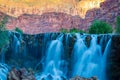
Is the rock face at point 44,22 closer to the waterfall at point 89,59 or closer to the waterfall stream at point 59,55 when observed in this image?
the waterfall stream at point 59,55

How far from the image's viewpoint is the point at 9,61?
132 feet

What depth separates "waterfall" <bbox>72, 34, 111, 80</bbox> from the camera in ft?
116

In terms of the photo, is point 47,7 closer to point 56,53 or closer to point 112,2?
point 112,2

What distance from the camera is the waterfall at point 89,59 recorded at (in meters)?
35.3

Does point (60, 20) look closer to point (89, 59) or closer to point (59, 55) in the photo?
Answer: point (59, 55)

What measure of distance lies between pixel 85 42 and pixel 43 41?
17.0 feet

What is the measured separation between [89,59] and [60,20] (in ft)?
355

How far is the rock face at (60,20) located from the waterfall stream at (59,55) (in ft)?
183

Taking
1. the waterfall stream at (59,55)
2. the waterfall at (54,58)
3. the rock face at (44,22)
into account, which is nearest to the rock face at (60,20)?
the rock face at (44,22)

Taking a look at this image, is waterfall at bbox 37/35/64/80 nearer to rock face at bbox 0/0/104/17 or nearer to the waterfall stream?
the waterfall stream

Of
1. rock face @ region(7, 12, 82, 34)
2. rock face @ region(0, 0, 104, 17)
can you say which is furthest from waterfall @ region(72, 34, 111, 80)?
rock face @ region(0, 0, 104, 17)

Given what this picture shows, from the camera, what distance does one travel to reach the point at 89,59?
120 feet

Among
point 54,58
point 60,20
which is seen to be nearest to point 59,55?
point 54,58

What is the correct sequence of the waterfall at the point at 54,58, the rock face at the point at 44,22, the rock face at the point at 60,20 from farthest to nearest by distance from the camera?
the rock face at the point at 44,22 < the rock face at the point at 60,20 < the waterfall at the point at 54,58
